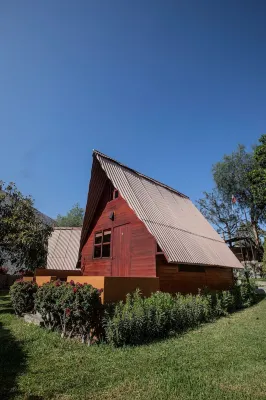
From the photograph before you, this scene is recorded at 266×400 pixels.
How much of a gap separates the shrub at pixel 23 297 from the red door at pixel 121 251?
13.9 feet

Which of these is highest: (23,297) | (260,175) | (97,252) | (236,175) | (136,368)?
(236,175)

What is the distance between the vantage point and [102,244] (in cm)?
1592

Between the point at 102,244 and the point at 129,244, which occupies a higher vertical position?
the point at 102,244

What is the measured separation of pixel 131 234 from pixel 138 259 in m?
1.45

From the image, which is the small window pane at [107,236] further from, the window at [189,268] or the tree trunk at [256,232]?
the tree trunk at [256,232]

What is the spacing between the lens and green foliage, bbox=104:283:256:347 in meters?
7.18

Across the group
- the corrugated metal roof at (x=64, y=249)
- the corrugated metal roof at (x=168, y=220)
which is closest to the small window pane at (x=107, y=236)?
the corrugated metal roof at (x=168, y=220)

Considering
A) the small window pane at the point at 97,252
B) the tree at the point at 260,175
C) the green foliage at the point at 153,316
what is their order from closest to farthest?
the green foliage at the point at 153,316 → the small window pane at the point at 97,252 → the tree at the point at 260,175

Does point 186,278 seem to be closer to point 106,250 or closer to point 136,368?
point 106,250

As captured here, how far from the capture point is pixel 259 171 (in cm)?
2766

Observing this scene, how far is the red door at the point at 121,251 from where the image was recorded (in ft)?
44.3

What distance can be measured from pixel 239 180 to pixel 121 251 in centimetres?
3507

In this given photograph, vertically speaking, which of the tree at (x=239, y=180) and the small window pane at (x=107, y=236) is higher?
the tree at (x=239, y=180)

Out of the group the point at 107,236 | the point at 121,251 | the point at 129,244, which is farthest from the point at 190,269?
the point at 107,236
